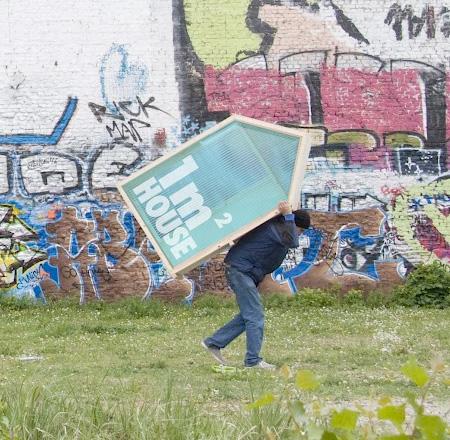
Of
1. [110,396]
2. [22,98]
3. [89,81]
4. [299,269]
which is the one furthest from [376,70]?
[110,396]

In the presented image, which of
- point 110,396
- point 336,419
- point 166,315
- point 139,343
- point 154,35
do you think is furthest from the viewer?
point 154,35

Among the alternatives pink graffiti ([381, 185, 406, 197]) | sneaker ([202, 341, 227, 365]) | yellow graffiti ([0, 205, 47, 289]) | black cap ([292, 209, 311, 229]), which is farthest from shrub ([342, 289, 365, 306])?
black cap ([292, 209, 311, 229])

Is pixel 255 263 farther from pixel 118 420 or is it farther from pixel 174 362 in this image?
pixel 118 420

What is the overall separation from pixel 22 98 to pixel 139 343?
4922mm

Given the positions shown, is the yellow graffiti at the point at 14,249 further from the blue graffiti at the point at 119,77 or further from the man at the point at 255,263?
the man at the point at 255,263

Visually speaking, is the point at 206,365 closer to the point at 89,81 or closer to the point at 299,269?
the point at 299,269

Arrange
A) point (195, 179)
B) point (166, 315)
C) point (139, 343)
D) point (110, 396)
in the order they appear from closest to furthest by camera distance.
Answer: point (110, 396), point (195, 179), point (139, 343), point (166, 315)

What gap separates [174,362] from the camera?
30.1ft

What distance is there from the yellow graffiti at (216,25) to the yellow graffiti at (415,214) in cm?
327

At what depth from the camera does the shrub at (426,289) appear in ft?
44.0

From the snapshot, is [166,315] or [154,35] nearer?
[166,315]

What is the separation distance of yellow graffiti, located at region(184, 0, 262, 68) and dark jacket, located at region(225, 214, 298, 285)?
18.7ft

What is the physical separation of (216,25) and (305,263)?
3.74 metres

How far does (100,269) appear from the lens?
13703 millimetres
